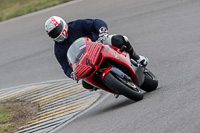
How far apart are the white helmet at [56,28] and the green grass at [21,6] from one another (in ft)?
33.5

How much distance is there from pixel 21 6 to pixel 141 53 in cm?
972

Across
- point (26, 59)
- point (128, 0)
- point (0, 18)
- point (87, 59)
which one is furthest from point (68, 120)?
point (0, 18)

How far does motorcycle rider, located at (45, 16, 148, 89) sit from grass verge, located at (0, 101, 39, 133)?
4.29ft

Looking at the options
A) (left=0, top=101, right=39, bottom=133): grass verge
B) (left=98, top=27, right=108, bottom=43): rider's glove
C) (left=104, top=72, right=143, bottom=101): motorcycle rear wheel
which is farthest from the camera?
(left=0, top=101, right=39, bottom=133): grass verge

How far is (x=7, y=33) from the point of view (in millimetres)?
16875

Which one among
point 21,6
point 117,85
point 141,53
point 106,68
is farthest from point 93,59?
point 21,6

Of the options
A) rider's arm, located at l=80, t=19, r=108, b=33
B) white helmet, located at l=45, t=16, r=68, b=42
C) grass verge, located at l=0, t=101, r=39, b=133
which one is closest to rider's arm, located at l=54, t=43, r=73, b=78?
white helmet, located at l=45, t=16, r=68, b=42

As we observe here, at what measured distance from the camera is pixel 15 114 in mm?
9188

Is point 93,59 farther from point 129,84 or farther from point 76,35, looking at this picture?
point 76,35

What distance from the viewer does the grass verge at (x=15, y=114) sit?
851cm

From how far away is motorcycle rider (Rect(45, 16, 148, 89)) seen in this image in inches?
305

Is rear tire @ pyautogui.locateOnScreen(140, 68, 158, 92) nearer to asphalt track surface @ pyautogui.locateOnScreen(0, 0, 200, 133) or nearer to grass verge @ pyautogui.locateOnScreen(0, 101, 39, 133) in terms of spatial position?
asphalt track surface @ pyautogui.locateOnScreen(0, 0, 200, 133)

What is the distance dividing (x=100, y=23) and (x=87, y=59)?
1.24m

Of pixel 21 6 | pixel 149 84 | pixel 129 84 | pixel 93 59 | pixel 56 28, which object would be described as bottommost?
pixel 21 6
